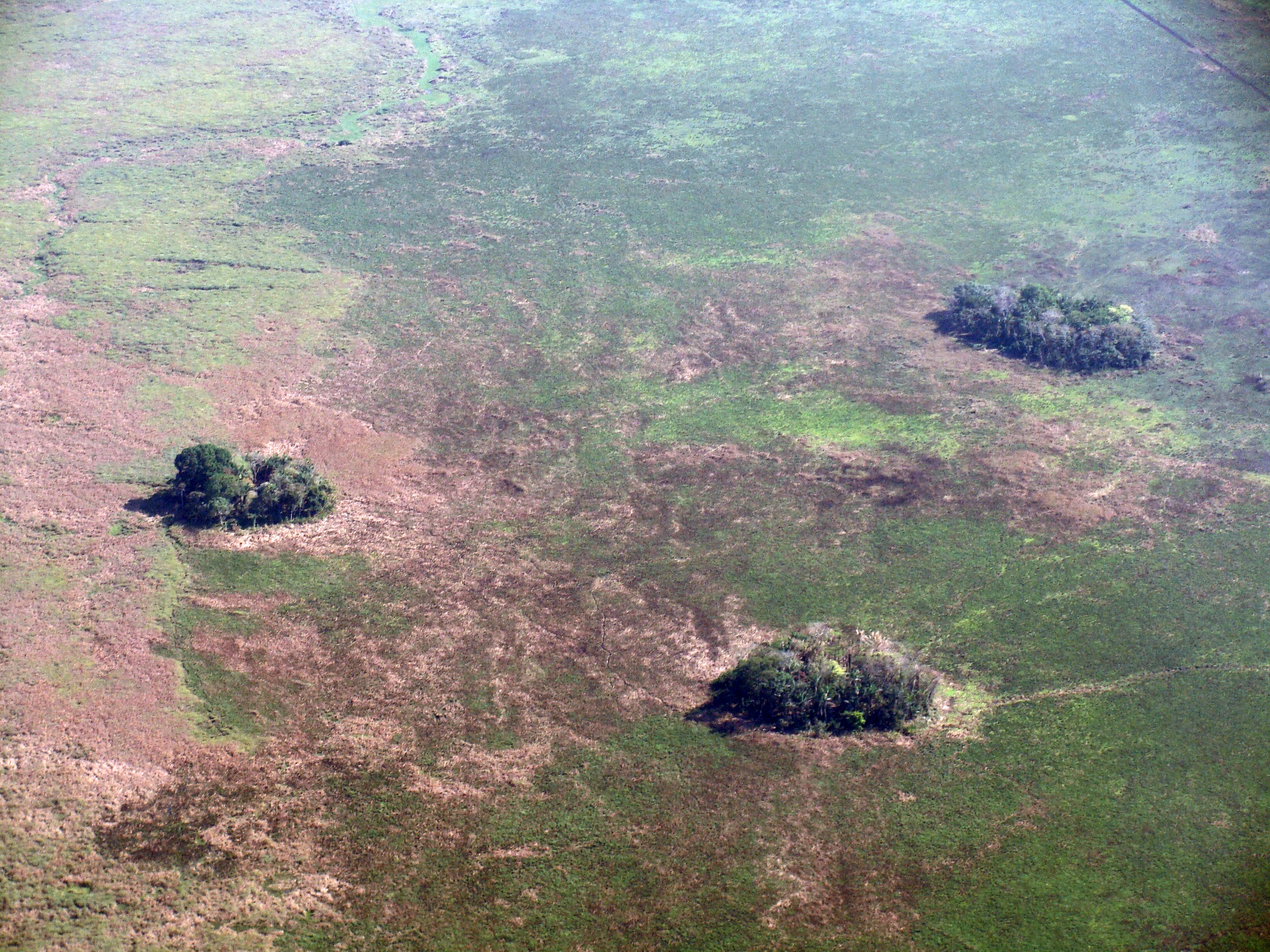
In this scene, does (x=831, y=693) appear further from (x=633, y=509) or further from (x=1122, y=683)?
(x=633, y=509)

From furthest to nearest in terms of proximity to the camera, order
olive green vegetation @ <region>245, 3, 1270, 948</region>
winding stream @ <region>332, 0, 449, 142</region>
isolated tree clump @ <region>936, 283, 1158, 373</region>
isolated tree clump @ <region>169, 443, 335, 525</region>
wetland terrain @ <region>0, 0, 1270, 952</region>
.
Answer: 1. winding stream @ <region>332, 0, 449, 142</region>
2. isolated tree clump @ <region>936, 283, 1158, 373</region>
3. isolated tree clump @ <region>169, 443, 335, 525</region>
4. olive green vegetation @ <region>245, 3, 1270, 948</region>
5. wetland terrain @ <region>0, 0, 1270, 952</region>

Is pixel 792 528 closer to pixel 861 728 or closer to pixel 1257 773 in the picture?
pixel 861 728

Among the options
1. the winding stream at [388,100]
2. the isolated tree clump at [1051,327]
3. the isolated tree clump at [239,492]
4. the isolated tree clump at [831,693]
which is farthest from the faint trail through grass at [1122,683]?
the winding stream at [388,100]

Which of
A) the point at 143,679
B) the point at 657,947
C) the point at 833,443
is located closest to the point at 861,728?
the point at 657,947

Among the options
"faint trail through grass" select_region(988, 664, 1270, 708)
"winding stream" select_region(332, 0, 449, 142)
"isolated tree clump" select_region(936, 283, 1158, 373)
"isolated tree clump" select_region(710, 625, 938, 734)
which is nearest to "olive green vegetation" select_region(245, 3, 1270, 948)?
"faint trail through grass" select_region(988, 664, 1270, 708)

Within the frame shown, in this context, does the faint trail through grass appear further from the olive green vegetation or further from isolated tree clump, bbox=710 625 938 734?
isolated tree clump, bbox=710 625 938 734

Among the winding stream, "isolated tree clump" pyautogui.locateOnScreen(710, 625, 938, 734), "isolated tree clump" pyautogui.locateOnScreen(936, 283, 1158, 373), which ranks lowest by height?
"isolated tree clump" pyautogui.locateOnScreen(710, 625, 938, 734)
